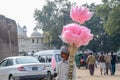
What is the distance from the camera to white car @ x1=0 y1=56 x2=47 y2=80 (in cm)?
1636

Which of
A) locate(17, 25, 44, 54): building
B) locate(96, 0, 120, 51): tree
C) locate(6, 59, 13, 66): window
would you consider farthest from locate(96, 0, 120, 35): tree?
locate(17, 25, 44, 54): building

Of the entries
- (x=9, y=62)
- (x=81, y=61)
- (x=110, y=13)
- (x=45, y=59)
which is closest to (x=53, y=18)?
(x=110, y=13)

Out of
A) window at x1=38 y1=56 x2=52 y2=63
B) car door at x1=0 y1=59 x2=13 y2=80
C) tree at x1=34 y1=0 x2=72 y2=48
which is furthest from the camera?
tree at x1=34 y1=0 x2=72 y2=48

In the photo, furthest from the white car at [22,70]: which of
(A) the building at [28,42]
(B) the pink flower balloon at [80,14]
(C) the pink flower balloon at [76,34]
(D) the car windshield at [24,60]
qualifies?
(A) the building at [28,42]

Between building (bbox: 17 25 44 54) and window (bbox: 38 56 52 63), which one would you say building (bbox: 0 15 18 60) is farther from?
building (bbox: 17 25 44 54)

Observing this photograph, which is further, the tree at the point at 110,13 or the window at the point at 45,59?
the tree at the point at 110,13

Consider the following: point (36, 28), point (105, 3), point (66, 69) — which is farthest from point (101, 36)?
point (66, 69)

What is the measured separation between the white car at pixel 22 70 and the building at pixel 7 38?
22.8 metres

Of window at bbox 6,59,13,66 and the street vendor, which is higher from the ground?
the street vendor

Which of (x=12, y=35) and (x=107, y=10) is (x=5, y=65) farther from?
(x=107, y=10)

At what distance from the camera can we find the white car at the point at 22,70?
16359 millimetres

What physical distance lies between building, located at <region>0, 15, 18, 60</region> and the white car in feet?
74.8

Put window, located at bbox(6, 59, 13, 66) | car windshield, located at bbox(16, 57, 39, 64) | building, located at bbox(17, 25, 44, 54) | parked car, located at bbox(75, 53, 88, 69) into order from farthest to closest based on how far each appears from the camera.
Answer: building, located at bbox(17, 25, 44, 54) → parked car, located at bbox(75, 53, 88, 69) → window, located at bbox(6, 59, 13, 66) → car windshield, located at bbox(16, 57, 39, 64)

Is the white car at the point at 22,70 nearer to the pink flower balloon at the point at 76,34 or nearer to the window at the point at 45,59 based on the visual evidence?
the window at the point at 45,59
